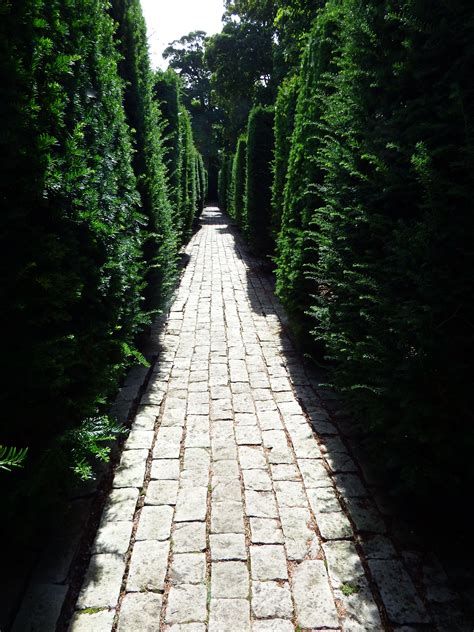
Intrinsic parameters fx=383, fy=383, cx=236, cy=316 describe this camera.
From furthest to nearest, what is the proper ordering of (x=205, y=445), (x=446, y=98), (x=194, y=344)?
1. (x=194, y=344)
2. (x=205, y=445)
3. (x=446, y=98)

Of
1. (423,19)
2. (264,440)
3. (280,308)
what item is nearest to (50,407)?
(264,440)

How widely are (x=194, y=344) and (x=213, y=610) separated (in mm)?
3934

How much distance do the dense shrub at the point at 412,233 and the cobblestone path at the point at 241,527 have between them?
21.2 inches

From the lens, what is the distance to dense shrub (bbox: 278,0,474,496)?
2172mm

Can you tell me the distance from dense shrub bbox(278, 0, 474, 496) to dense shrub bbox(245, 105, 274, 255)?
7574 mm

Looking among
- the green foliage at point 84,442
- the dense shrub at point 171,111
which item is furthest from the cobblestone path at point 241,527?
the dense shrub at point 171,111

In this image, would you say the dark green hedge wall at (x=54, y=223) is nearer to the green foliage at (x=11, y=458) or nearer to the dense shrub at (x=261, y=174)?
the green foliage at (x=11, y=458)

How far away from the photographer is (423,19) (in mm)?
2402

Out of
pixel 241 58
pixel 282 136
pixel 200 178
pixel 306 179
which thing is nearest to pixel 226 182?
pixel 200 178

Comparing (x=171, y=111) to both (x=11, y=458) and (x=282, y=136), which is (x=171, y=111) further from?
(x=11, y=458)

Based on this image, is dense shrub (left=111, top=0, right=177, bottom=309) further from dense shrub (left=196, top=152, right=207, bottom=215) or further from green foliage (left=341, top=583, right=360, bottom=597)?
dense shrub (left=196, top=152, right=207, bottom=215)

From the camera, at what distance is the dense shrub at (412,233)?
2172 mm

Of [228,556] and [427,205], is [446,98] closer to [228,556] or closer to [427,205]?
[427,205]

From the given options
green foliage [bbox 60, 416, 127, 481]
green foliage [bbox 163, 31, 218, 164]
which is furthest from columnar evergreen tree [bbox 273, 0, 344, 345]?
green foliage [bbox 163, 31, 218, 164]
